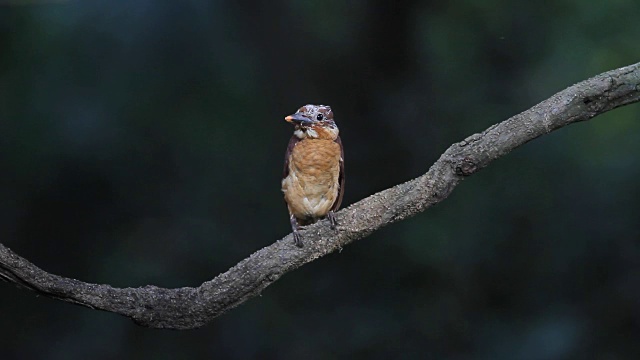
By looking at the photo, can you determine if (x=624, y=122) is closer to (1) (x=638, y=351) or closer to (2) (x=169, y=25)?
(1) (x=638, y=351)

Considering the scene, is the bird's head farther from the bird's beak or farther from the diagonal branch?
the diagonal branch

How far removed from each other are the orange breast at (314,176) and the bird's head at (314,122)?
0.02 meters

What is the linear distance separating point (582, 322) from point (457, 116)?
126 cm

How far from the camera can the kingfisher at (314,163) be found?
3.37 metres

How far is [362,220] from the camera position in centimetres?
285

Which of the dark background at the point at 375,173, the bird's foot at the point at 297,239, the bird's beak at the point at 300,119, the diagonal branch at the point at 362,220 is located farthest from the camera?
the dark background at the point at 375,173

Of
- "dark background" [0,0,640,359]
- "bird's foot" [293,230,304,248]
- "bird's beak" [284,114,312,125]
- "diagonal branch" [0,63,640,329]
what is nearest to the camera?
"diagonal branch" [0,63,640,329]

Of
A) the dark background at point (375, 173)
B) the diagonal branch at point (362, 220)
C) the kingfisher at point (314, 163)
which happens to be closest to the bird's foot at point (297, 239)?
A: the diagonal branch at point (362, 220)

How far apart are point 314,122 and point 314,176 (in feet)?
0.59

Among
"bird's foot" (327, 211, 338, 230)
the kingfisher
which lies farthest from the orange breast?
"bird's foot" (327, 211, 338, 230)

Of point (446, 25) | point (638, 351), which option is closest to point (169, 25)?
point (446, 25)

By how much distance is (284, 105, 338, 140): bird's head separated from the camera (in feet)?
11.0

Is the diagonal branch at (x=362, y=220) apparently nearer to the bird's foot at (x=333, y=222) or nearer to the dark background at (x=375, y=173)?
the bird's foot at (x=333, y=222)

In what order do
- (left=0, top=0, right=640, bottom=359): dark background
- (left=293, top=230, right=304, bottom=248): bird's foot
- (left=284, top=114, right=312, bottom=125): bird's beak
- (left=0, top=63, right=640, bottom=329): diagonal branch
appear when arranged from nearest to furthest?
(left=0, top=63, right=640, bottom=329): diagonal branch → (left=293, top=230, right=304, bottom=248): bird's foot → (left=284, top=114, right=312, bottom=125): bird's beak → (left=0, top=0, right=640, bottom=359): dark background
